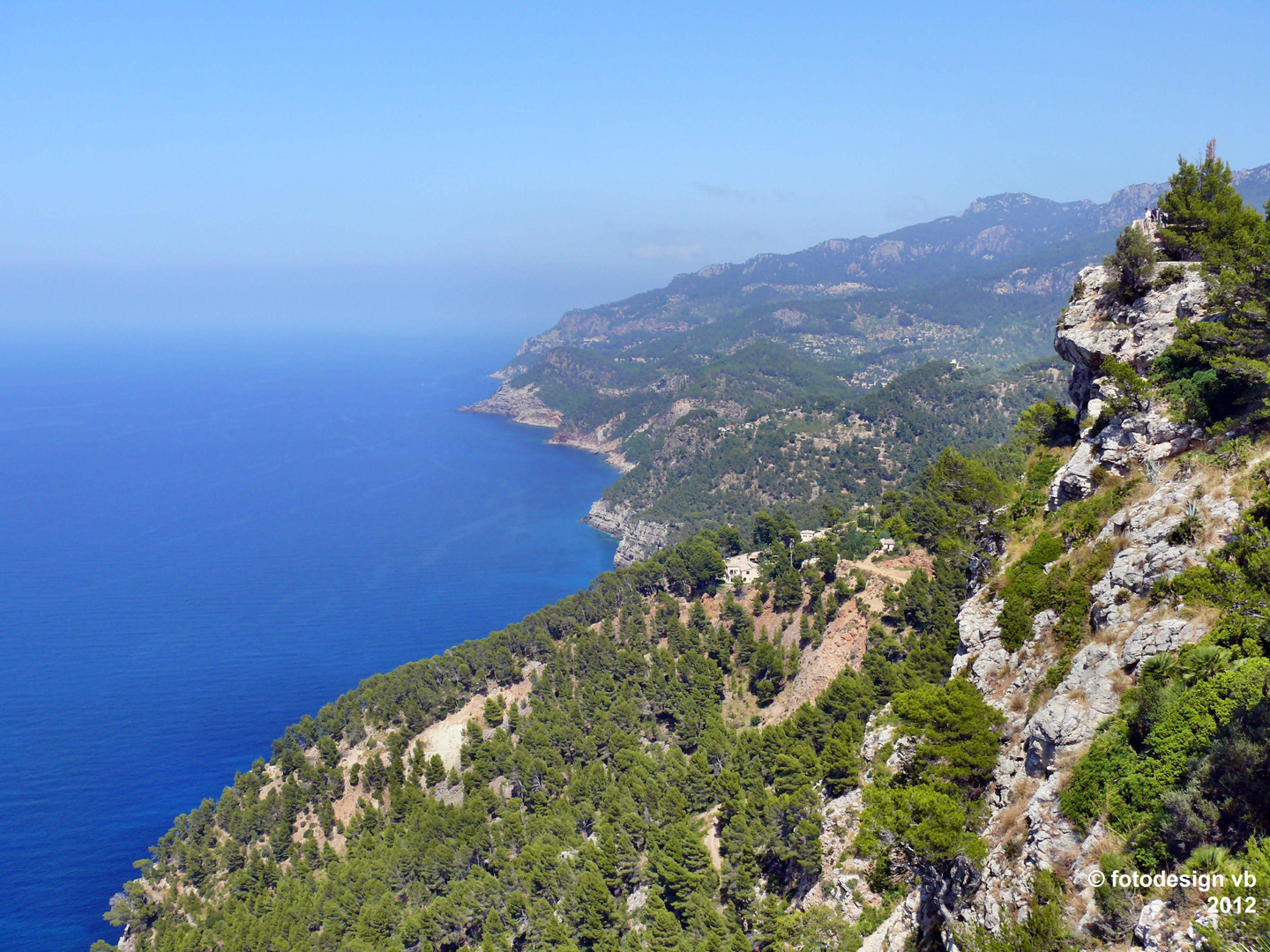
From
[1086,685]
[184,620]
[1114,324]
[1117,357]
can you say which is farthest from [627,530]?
[1086,685]

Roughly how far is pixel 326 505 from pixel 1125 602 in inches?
7276

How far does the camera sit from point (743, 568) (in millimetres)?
91688

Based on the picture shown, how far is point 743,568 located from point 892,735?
54.4 metres

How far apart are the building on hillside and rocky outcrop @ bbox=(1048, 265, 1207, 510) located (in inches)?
1883

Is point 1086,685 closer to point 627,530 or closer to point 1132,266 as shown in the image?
point 1132,266

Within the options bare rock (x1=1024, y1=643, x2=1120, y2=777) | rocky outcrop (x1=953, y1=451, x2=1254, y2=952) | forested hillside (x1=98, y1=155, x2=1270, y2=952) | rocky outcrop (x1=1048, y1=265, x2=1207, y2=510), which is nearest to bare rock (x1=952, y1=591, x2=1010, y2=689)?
forested hillside (x1=98, y1=155, x2=1270, y2=952)

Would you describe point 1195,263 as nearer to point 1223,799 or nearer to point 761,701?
point 1223,799

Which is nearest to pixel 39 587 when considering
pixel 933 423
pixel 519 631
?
pixel 519 631

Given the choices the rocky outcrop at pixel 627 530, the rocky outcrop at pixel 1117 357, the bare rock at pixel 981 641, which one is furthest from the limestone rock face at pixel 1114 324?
the rocky outcrop at pixel 627 530

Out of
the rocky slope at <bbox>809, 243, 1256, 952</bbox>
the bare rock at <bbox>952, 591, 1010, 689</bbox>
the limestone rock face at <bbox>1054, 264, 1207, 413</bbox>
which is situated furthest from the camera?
the limestone rock face at <bbox>1054, 264, 1207, 413</bbox>

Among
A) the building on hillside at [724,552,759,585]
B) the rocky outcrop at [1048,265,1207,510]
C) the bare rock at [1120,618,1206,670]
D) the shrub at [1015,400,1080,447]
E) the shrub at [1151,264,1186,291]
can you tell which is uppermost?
the shrub at [1151,264,1186,291]

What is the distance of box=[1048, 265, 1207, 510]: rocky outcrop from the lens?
3002 centimetres

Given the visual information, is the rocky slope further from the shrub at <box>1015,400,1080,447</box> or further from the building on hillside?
the building on hillside

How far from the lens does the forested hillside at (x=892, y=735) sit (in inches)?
717
